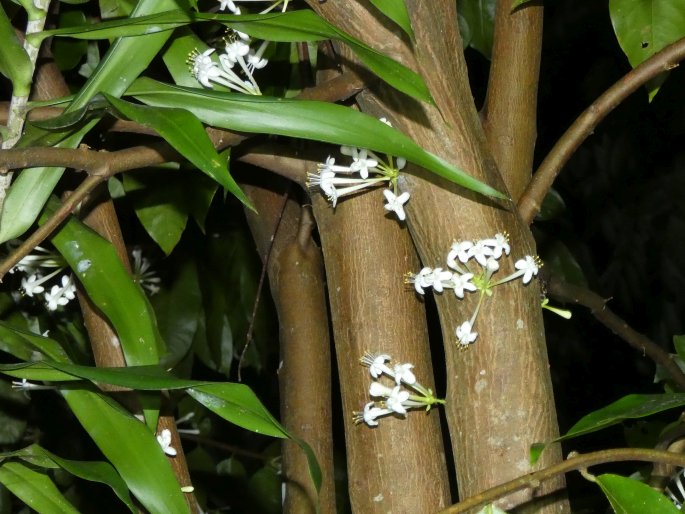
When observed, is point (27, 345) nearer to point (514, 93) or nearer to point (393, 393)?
point (393, 393)

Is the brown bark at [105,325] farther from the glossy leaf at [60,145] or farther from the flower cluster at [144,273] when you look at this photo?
the flower cluster at [144,273]

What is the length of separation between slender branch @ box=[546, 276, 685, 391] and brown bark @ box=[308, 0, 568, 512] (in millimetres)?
169

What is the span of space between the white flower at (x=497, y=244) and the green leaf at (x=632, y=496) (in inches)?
6.2

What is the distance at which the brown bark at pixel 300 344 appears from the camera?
2.53 feet

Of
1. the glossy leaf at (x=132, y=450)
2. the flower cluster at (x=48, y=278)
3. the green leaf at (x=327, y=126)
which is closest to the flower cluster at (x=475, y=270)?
the green leaf at (x=327, y=126)

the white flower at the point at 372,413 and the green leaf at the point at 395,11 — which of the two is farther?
the white flower at the point at 372,413

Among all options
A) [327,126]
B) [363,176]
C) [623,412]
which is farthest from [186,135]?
[623,412]

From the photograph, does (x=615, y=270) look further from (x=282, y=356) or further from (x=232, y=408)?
(x=232, y=408)

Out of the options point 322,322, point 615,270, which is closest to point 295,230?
point 322,322

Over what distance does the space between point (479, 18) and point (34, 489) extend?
0.62 meters

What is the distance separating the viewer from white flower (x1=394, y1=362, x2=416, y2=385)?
1.94 ft

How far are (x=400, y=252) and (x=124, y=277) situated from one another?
0.20 m

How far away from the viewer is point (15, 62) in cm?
47

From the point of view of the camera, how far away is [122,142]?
0.84 metres
